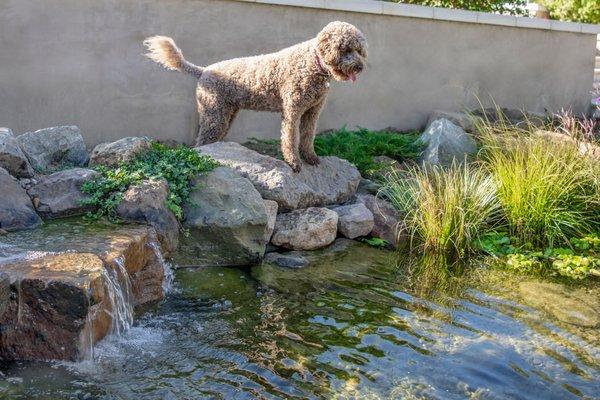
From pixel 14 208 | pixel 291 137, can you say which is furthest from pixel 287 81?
pixel 14 208

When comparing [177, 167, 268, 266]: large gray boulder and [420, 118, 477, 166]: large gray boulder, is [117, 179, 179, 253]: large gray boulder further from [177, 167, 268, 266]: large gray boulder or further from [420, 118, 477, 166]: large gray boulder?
[420, 118, 477, 166]: large gray boulder

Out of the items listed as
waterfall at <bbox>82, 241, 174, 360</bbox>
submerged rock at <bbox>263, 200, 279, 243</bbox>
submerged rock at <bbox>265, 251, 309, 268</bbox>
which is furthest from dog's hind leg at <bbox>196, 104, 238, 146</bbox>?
waterfall at <bbox>82, 241, 174, 360</bbox>

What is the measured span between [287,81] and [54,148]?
2329 millimetres

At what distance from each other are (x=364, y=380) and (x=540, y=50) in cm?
891

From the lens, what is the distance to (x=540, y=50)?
459 inches

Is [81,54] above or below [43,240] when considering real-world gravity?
above

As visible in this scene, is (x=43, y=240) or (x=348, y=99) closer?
(x=43, y=240)

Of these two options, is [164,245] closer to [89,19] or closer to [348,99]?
[89,19]

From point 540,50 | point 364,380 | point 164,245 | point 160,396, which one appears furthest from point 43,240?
point 540,50

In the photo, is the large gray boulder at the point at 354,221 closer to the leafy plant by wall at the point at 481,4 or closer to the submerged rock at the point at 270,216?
the submerged rock at the point at 270,216

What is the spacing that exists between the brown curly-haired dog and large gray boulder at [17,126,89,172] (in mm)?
1223

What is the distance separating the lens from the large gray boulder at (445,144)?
28.0 feet

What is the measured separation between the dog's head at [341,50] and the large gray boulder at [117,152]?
6.35 feet

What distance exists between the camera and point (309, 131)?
281 inches
